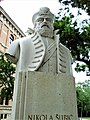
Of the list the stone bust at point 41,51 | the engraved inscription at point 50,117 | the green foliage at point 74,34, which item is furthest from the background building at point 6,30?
the engraved inscription at point 50,117

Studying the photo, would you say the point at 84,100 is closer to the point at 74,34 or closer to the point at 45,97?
the point at 74,34

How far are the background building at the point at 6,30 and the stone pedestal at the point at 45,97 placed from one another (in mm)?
19313

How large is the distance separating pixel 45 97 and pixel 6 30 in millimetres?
22581

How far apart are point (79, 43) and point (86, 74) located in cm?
272


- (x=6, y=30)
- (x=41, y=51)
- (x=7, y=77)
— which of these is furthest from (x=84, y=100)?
(x=41, y=51)

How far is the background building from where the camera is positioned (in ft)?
74.9

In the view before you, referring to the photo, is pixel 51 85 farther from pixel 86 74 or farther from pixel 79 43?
pixel 86 74

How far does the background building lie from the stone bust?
1876 centimetres

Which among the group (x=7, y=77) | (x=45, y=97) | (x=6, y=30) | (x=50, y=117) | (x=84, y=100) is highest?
(x=6, y=30)

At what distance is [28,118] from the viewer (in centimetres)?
255

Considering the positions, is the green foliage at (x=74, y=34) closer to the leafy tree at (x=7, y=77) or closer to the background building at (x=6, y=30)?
the leafy tree at (x=7, y=77)

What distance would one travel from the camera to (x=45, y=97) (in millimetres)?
2713

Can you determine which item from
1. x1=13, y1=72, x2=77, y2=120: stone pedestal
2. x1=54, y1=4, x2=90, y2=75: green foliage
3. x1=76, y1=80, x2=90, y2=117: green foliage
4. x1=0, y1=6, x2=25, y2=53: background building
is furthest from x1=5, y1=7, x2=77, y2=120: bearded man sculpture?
x1=76, y1=80, x2=90, y2=117: green foliage

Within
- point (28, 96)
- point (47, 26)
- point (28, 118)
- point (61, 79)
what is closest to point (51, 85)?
point (61, 79)
